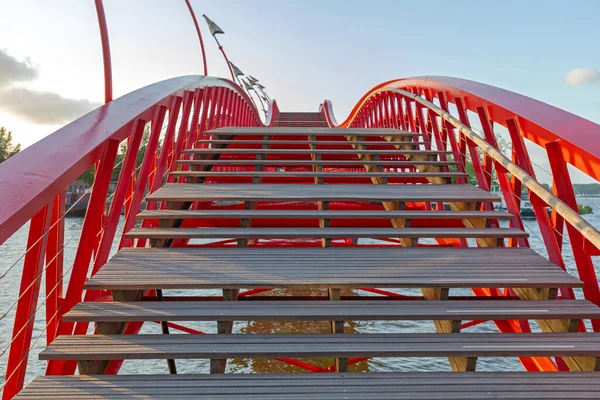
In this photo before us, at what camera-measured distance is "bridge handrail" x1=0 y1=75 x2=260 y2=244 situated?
2.56 m

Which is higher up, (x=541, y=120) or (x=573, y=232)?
(x=541, y=120)

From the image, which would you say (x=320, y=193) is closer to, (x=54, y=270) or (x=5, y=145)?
(x=54, y=270)

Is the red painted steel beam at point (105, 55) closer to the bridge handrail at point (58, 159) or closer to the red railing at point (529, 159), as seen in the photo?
the bridge handrail at point (58, 159)

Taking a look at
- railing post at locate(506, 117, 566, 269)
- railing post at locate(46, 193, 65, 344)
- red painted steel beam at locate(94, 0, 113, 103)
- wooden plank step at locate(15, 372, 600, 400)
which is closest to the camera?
wooden plank step at locate(15, 372, 600, 400)

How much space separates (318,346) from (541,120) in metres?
2.26

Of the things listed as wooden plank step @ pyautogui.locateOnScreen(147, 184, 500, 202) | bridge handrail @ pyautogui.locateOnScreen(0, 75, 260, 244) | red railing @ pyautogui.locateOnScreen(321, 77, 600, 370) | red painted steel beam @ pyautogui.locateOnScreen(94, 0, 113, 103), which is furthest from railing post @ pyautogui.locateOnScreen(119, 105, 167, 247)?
red railing @ pyautogui.locateOnScreen(321, 77, 600, 370)

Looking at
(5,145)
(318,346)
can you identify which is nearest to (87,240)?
(318,346)

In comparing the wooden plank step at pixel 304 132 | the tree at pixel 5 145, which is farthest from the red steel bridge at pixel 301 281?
the tree at pixel 5 145

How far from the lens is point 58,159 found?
10.2ft

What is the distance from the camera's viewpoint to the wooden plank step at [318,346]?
2.74 metres

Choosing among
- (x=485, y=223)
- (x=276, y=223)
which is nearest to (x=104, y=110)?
(x=276, y=223)

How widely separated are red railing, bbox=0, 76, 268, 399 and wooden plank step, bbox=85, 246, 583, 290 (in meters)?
0.21

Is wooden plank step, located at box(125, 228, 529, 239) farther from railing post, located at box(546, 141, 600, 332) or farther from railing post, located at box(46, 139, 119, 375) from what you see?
railing post, located at box(546, 141, 600, 332)

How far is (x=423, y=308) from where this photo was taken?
126 inches
